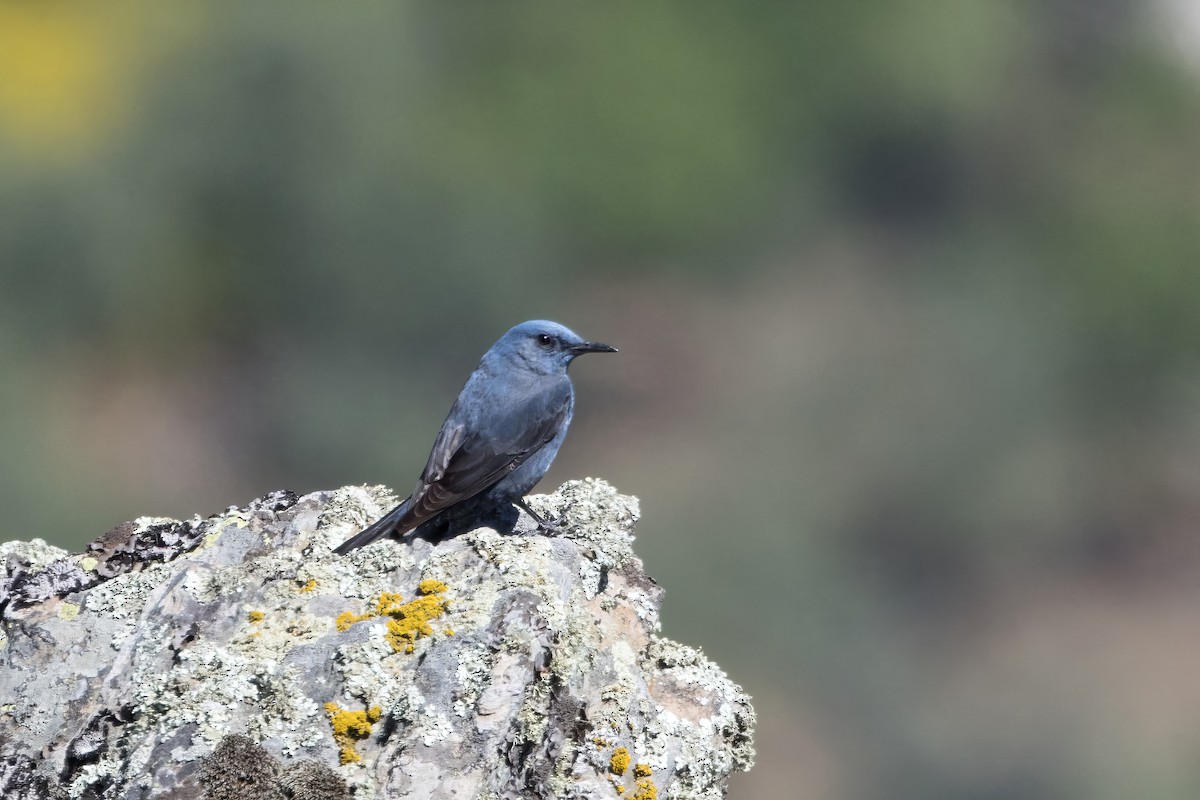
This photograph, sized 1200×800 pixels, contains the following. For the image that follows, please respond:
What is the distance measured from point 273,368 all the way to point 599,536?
19.4 m

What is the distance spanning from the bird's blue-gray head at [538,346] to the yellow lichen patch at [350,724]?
3443mm

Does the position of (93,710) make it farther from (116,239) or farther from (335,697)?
(116,239)

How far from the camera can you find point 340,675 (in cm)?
480

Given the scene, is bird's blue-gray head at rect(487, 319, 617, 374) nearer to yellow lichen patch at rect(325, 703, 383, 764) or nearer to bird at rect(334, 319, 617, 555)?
bird at rect(334, 319, 617, 555)

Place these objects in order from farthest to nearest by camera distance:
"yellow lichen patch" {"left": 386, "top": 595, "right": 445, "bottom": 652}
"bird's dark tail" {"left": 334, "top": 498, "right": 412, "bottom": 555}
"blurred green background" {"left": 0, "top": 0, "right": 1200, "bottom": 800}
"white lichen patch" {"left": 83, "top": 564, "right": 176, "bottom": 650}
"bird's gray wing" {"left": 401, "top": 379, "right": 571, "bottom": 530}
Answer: "blurred green background" {"left": 0, "top": 0, "right": 1200, "bottom": 800} → "bird's gray wing" {"left": 401, "top": 379, "right": 571, "bottom": 530} → "bird's dark tail" {"left": 334, "top": 498, "right": 412, "bottom": 555} → "white lichen patch" {"left": 83, "top": 564, "right": 176, "bottom": 650} → "yellow lichen patch" {"left": 386, "top": 595, "right": 445, "bottom": 652}

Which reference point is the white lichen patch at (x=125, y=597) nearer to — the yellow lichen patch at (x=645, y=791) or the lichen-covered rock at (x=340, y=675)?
the lichen-covered rock at (x=340, y=675)

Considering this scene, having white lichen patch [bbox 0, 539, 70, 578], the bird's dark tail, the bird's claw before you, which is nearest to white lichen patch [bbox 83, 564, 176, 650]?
white lichen patch [bbox 0, 539, 70, 578]

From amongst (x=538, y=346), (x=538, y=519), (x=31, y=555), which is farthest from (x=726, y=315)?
(x=31, y=555)

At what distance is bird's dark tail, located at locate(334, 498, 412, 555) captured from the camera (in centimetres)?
589

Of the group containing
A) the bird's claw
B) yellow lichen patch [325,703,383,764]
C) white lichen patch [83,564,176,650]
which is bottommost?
yellow lichen patch [325,703,383,764]

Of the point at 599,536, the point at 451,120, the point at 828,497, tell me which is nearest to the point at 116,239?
the point at 451,120

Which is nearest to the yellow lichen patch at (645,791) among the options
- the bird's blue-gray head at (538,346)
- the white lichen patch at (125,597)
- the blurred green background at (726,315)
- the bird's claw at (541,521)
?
the bird's claw at (541,521)

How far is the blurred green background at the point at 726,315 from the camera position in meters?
20.0

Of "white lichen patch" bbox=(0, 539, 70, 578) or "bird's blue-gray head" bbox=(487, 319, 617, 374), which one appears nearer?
"white lichen patch" bbox=(0, 539, 70, 578)
